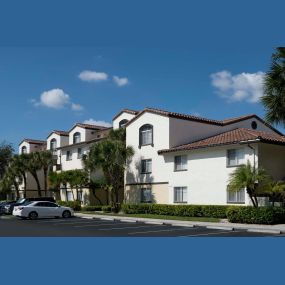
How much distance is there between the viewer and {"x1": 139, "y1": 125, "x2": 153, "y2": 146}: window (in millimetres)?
39959

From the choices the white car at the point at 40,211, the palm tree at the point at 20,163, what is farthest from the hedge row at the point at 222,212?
the palm tree at the point at 20,163

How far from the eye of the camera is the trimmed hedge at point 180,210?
31.3m

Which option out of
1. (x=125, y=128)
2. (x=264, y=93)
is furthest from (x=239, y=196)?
(x=125, y=128)

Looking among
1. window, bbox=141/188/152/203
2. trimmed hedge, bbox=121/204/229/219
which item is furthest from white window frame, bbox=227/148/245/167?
window, bbox=141/188/152/203

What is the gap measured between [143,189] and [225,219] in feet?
37.9

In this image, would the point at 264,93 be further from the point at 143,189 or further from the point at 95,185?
the point at 95,185

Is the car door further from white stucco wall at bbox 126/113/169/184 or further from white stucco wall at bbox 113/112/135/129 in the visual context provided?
white stucco wall at bbox 113/112/135/129

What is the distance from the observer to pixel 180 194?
119 ft

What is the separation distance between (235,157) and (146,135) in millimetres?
10580

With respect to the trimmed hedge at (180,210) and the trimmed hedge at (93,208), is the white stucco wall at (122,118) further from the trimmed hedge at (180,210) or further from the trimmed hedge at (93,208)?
the trimmed hedge at (180,210)

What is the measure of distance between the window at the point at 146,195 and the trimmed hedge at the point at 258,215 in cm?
1270

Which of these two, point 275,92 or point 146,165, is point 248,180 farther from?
point 146,165

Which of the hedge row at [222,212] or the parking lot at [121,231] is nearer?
the parking lot at [121,231]

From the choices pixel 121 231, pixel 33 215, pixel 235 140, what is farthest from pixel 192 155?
pixel 121 231
